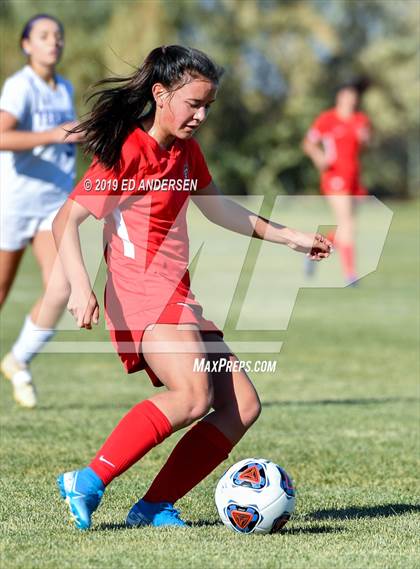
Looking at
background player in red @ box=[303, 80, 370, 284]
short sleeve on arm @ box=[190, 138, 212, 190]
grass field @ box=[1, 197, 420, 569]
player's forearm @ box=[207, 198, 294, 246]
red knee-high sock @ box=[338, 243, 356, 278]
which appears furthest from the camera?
background player in red @ box=[303, 80, 370, 284]

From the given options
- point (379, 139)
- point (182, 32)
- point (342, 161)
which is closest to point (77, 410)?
point (342, 161)

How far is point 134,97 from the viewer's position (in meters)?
4.40

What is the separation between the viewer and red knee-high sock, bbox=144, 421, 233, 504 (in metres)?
4.41

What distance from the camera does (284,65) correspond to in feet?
152

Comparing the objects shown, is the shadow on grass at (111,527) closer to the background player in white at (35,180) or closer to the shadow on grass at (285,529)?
the shadow on grass at (285,529)

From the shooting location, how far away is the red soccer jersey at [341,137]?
53.2 ft

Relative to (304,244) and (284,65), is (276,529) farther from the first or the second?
(284,65)

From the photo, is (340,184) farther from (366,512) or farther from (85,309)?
(85,309)

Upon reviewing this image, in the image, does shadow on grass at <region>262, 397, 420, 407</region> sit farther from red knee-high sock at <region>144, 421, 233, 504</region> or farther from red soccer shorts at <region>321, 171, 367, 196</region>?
red soccer shorts at <region>321, 171, 367, 196</region>

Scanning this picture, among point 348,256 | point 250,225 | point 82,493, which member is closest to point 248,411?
point 82,493

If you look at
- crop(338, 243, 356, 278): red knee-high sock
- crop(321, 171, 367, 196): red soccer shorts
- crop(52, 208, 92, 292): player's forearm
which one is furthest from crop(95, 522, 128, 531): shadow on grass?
crop(321, 171, 367, 196): red soccer shorts

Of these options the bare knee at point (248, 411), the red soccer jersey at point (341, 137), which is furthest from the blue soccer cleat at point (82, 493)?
the red soccer jersey at point (341, 137)

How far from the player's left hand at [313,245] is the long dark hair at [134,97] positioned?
0.80 metres

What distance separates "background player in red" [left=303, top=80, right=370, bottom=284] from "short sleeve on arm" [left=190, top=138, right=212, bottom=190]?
36.2ft
